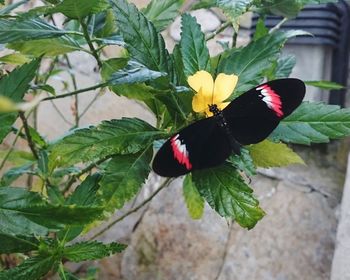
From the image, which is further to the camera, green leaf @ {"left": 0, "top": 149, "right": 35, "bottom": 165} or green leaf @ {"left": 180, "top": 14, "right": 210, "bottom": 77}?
green leaf @ {"left": 0, "top": 149, "right": 35, "bottom": 165}

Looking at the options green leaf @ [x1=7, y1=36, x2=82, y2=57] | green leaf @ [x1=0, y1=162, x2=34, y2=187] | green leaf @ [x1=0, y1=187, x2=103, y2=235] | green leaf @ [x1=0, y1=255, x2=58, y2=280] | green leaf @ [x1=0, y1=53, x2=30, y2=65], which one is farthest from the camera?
green leaf @ [x1=0, y1=162, x2=34, y2=187]

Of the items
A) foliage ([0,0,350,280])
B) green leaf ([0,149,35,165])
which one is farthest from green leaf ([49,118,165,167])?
green leaf ([0,149,35,165])

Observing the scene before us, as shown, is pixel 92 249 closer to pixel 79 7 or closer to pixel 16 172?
pixel 79 7

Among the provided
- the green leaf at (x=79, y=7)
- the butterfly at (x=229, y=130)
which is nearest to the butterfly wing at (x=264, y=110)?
the butterfly at (x=229, y=130)

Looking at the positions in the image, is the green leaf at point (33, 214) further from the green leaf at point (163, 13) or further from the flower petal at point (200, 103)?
the green leaf at point (163, 13)

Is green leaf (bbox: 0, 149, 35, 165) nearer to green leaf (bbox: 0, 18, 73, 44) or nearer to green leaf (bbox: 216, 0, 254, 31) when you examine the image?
green leaf (bbox: 0, 18, 73, 44)

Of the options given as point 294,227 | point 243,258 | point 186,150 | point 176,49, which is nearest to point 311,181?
point 294,227

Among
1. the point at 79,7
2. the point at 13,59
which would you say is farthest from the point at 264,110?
the point at 13,59
